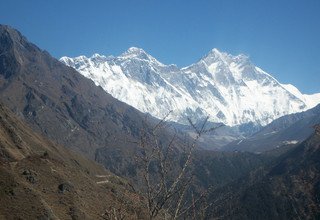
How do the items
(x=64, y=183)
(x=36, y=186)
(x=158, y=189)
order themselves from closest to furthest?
(x=158, y=189) < (x=36, y=186) < (x=64, y=183)

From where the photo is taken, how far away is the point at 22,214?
11956 centimetres

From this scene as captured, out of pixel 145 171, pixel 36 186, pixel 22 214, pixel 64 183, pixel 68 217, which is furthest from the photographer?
pixel 64 183

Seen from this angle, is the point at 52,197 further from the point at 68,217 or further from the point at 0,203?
the point at 0,203

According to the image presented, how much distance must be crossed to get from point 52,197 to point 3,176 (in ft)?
51.5

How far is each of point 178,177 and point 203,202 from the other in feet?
3.19

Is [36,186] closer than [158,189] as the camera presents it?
No

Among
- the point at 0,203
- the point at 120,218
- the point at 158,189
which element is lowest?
the point at 0,203

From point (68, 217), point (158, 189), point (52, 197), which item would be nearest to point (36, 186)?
point (52, 197)

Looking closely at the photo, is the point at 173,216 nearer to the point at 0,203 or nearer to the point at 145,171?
the point at 145,171

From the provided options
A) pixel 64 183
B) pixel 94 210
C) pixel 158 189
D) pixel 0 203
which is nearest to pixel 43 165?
pixel 64 183

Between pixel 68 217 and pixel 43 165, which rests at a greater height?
pixel 43 165

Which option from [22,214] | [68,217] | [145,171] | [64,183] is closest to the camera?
[145,171]

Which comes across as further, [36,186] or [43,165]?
[43,165]

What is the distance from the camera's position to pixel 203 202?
44.0ft
